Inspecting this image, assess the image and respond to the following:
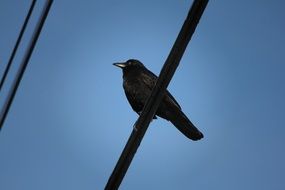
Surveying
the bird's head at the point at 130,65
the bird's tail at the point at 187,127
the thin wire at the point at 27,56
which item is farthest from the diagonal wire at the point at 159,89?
the bird's head at the point at 130,65

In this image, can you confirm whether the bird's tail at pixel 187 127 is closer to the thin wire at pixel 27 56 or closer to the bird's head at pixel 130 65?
the bird's head at pixel 130 65

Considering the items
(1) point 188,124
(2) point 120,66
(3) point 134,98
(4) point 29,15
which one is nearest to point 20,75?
(4) point 29,15

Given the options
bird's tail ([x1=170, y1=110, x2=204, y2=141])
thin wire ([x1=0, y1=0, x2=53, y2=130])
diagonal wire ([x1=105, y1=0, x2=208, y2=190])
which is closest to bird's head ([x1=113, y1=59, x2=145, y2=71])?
bird's tail ([x1=170, y1=110, x2=204, y2=141])

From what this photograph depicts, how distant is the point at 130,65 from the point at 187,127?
276 cm

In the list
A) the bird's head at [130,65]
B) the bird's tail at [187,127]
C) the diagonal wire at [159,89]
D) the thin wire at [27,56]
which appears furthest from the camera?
the bird's head at [130,65]

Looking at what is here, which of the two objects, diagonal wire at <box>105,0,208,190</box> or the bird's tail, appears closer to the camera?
diagonal wire at <box>105,0,208,190</box>

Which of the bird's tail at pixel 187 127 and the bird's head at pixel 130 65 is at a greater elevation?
the bird's head at pixel 130 65

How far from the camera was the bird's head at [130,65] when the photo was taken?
791 cm

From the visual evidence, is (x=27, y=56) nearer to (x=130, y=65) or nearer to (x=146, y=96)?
(x=146, y=96)

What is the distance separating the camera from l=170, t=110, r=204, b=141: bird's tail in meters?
5.54

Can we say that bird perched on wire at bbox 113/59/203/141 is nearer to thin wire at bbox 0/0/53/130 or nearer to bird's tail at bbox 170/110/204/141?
bird's tail at bbox 170/110/204/141

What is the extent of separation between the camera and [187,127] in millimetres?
5574

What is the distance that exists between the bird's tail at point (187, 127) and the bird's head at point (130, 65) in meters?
2.37

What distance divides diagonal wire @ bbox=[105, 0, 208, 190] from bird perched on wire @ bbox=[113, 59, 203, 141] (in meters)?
2.91
